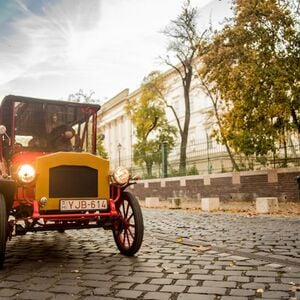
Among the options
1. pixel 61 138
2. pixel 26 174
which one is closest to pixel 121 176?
pixel 26 174

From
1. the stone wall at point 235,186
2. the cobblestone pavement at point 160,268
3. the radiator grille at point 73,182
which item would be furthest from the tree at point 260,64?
the radiator grille at point 73,182

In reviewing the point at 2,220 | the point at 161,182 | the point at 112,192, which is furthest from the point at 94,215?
the point at 161,182

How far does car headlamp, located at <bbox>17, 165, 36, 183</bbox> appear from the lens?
5495 millimetres

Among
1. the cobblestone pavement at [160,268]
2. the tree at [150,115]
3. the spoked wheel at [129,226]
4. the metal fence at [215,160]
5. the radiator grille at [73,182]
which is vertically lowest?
the cobblestone pavement at [160,268]

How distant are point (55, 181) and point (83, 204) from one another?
508mm

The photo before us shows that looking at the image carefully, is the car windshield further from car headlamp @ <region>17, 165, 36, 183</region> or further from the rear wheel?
the rear wheel

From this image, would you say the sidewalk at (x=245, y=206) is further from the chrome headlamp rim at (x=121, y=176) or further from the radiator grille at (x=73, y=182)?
the radiator grille at (x=73, y=182)

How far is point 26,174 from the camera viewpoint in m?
5.52

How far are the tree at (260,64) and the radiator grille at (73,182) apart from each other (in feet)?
30.9

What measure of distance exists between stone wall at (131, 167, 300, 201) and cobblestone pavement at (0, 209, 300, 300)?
6.96 meters

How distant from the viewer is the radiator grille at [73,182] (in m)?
5.76

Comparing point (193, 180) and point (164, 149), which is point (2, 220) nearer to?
point (193, 180)

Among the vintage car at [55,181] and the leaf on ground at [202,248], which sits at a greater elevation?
the vintage car at [55,181]

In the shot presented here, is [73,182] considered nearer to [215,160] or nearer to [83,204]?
[83,204]
